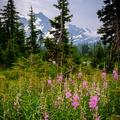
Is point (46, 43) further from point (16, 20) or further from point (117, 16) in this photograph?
point (16, 20)

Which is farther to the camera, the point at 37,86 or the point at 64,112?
the point at 37,86

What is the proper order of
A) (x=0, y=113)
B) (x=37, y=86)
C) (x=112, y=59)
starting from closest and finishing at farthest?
(x=0, y=113) < (x=37, y=86) < (x=112, y=59)

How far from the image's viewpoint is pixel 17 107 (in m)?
2.95

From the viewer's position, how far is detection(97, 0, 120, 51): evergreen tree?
593 inches

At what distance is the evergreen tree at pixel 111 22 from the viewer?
49.4 ft

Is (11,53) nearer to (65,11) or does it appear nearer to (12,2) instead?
(65,11)

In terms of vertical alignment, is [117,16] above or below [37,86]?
above

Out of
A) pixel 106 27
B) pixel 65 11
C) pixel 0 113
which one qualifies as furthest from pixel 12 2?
pixel 0 113

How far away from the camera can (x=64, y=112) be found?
280 centimetres

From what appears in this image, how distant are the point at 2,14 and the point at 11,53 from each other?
15.2 metres

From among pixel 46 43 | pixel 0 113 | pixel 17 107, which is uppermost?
pixel 46 43

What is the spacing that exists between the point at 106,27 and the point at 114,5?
8.87 ft

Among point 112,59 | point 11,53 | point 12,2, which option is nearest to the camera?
point 112,59

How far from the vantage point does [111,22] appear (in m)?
15.8
